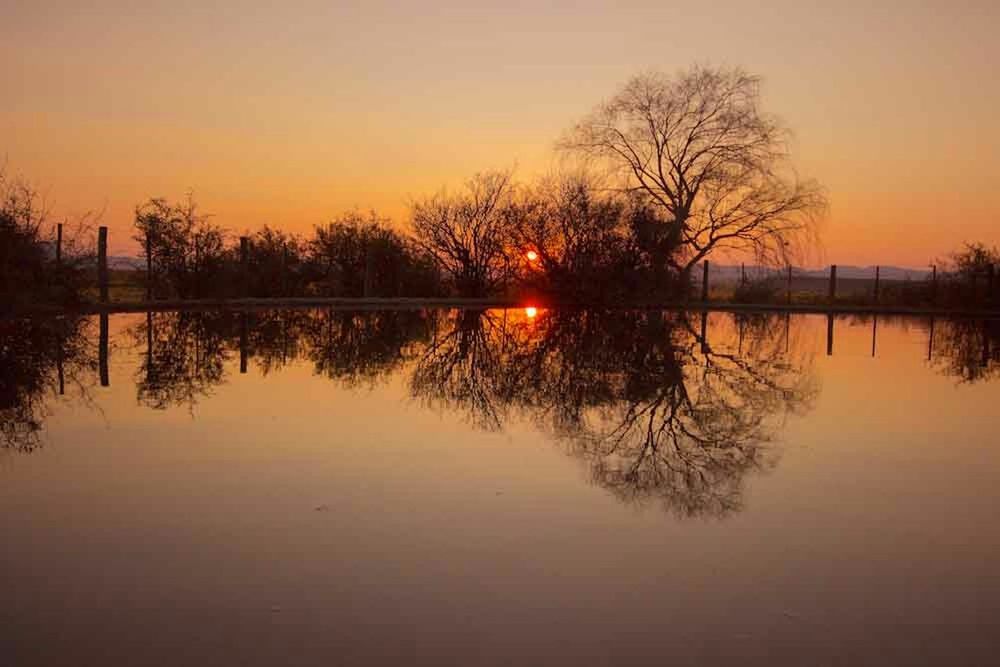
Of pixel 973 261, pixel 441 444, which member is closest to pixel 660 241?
pixel 973 261

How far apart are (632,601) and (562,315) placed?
747 inches

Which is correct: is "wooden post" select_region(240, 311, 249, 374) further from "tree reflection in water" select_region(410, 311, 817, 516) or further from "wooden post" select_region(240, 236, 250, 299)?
"wooden post" select_region(240, 236, 250, 299)

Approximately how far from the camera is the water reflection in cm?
540

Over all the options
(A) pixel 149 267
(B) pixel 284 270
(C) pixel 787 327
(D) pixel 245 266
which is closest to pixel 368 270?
(B) pixel 284 270

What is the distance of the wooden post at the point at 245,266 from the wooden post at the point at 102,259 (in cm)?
456

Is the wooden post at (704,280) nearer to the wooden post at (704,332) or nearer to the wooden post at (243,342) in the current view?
the wooden post at (704,332)

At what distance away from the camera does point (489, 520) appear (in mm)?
3938

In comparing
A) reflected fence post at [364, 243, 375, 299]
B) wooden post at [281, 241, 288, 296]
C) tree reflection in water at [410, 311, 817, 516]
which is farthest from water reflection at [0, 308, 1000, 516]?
reflected fence post at [364, 243, 375, 299]

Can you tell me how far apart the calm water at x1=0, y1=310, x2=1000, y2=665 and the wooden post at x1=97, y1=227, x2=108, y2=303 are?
10.4 meters

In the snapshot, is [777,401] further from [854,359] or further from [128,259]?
[128,259]

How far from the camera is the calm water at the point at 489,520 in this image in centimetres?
273

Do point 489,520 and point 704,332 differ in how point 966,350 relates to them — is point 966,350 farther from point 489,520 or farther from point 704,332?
point 489,520

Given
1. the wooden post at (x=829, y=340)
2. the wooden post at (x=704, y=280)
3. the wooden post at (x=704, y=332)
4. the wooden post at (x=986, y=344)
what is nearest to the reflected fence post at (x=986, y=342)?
the wooden post at (x=986, y=344)

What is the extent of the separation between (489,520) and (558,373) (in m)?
5.50
